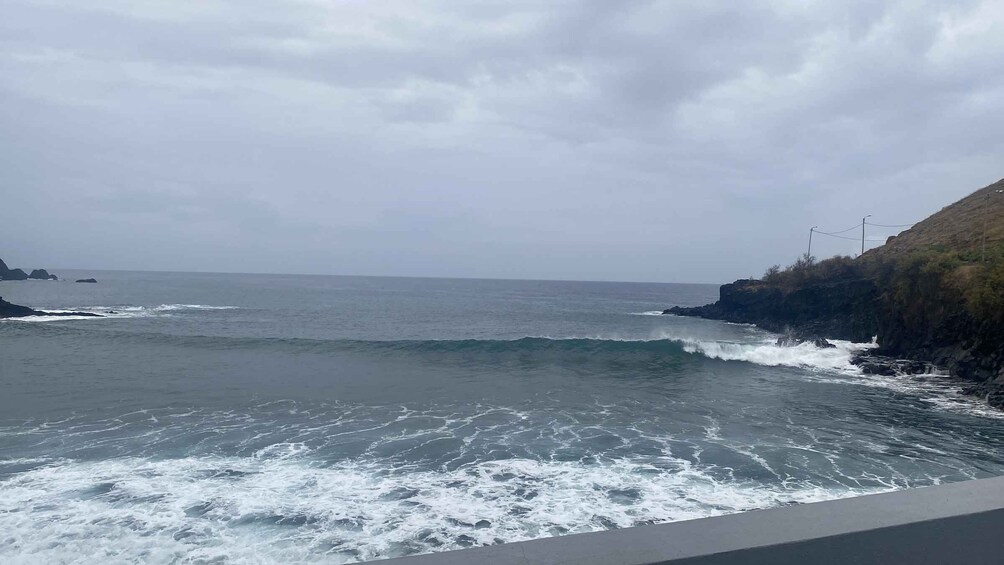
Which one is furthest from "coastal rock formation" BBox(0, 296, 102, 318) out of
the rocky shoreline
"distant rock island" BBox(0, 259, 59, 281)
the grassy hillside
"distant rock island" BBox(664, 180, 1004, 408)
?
"distant rock island" BBox(0, 259, 59, 281)

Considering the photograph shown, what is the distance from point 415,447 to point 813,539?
31.0 feet

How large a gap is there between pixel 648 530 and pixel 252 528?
6.42 meters

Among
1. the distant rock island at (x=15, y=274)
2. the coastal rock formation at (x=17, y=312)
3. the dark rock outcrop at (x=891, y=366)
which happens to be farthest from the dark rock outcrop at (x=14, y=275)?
the dark rock outcrop at (x=891, y=366)

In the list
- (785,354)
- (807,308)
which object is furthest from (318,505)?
(807,308)

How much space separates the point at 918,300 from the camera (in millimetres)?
26422

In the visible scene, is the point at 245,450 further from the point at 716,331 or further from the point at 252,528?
the point at 716,331

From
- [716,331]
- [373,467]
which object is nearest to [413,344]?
[373,467]

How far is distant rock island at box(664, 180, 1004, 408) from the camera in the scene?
20.7 m

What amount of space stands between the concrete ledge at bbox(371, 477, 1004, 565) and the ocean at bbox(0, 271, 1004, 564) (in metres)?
5.17

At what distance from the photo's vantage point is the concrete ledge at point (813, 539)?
71.8 inches

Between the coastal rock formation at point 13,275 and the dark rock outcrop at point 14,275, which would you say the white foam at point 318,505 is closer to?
the coastal rock formation at point 13,275

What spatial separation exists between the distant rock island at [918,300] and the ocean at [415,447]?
248cm

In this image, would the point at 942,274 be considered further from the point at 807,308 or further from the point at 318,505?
the point at 318,505

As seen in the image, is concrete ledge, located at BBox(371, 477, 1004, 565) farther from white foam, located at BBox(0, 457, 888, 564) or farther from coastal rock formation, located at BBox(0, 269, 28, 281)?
coastal rock formation, located at BBox(0, 269, 28, 281)
